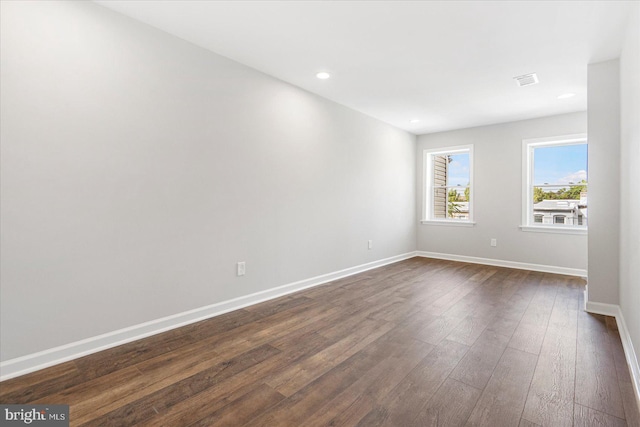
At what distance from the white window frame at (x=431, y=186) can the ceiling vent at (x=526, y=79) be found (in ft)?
6.99

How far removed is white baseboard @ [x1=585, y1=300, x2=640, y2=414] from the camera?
1815 mm

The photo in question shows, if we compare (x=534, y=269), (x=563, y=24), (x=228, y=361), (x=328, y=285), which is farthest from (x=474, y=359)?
(x=534, y=269)

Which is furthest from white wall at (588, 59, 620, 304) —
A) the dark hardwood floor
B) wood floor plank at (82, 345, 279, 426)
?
wood floor plank at (82, 345, 279, 426)

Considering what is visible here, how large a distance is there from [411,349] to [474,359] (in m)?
0.41

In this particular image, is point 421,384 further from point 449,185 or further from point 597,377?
point 449,185

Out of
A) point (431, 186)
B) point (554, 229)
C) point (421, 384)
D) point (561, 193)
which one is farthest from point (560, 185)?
point (421, 384)

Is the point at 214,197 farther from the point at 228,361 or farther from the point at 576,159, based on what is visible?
the point at 576,159

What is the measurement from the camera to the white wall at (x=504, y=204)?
4.82 m

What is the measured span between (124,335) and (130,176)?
1.21 meters

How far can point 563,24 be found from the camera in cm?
248

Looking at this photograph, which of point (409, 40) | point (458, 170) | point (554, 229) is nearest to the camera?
point (409, 40)

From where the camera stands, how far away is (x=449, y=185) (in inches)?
242

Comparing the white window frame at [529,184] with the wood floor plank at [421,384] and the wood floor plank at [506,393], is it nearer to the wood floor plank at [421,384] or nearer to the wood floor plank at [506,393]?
the wood floor plank at [506,393]

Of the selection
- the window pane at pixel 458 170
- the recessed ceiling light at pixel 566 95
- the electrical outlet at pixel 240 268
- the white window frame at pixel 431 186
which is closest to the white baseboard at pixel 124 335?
the electrical outlet at pixel 240 268
